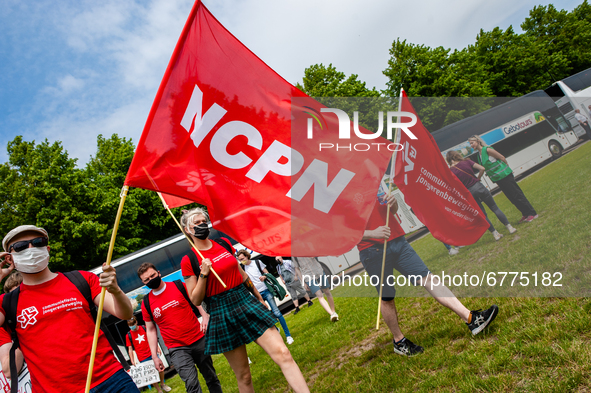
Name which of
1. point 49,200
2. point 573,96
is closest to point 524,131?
point 573,96

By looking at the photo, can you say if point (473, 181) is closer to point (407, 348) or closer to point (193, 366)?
point (407, 348)

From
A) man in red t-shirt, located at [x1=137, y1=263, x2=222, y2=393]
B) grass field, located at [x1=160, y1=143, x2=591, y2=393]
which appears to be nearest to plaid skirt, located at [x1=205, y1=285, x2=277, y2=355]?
grass field, located at [x1=160, y1=143, x2=591, y2=393]

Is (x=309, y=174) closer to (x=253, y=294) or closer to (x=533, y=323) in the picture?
(x=253, y=294)

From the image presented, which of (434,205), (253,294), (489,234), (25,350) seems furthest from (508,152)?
(25,350)

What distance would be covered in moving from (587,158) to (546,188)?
2.32 m

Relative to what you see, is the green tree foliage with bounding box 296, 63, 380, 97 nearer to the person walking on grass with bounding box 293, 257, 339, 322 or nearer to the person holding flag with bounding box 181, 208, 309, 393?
the person walking on grass with bounding box 293, 257, 339, 322

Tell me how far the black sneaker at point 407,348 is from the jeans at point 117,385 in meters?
2.63

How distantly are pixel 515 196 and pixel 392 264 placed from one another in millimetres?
4108

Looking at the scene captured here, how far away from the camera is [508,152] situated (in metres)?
13.4

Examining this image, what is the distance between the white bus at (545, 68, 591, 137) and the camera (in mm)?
14569

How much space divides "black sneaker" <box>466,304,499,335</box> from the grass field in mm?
83

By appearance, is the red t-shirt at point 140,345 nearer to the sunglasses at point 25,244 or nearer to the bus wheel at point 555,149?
the sunglasses at point 25,244

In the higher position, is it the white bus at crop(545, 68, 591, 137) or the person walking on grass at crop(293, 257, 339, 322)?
the white bus at crop(545, 68, 591, 137)

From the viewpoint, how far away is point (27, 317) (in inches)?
97.2
